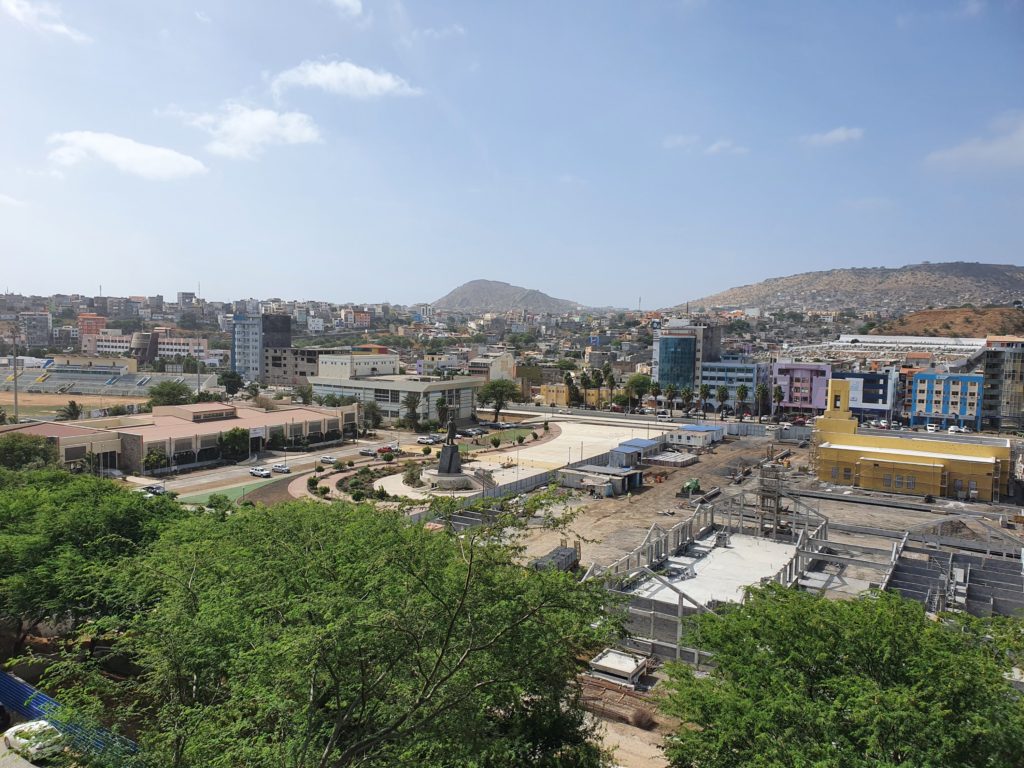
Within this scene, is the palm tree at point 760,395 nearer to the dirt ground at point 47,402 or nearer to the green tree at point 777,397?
the green tree at point 777,397

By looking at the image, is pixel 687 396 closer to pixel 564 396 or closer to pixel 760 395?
pixel 760 395

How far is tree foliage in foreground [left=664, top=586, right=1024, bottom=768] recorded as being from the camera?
6891mm

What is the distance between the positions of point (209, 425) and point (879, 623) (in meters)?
33.6

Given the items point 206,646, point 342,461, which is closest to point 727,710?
point 206,646

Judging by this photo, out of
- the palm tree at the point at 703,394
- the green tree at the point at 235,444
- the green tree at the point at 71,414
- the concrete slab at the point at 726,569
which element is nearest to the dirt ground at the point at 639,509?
the concrete slab at the point at 726,569

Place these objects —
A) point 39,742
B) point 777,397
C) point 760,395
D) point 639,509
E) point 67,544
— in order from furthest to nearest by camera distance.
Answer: point 777,397 → point 760,395 → point 639,509 → point 67,544 → point 39,742

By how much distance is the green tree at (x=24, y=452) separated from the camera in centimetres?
2611

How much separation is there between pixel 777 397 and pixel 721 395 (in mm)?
4298

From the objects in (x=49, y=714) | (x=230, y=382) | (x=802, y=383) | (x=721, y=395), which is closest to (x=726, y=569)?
(x=49, y=714)

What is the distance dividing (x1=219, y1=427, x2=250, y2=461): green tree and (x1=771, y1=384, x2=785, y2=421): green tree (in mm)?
37901

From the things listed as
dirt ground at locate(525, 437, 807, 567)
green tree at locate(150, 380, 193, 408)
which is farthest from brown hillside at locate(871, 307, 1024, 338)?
green tree at locate(150, 380, 193, 408)

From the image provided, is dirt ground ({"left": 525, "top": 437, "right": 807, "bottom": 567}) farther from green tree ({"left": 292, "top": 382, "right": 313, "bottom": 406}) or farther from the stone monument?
green tree ({"left": 292, "top": 382, "right": 313, "bottom": 406})

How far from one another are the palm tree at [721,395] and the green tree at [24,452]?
4437 cm

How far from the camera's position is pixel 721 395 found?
54500 mm
